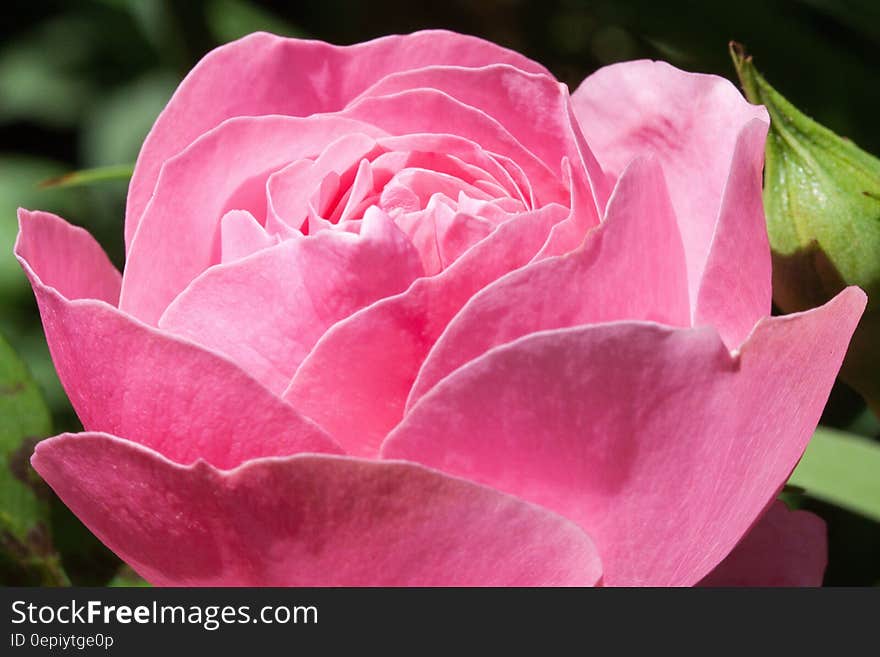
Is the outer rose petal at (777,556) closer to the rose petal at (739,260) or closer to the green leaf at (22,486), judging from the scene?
the rose petal at (739,260)

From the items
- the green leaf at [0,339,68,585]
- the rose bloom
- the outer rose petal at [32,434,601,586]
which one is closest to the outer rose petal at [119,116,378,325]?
the rose bloom

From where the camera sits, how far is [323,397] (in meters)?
0.44

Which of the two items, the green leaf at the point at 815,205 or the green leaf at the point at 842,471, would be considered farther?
the green leaf at the point at 842,471

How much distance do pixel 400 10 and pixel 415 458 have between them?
1.25 m

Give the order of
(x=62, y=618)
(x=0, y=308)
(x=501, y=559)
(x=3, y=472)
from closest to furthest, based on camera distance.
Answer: (x=501, y=559), (x=62, y=618), (x=3, y=472), (x=0, y=308)

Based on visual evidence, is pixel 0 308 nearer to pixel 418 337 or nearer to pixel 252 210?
pixel 252 210

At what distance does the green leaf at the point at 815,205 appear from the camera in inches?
22.1

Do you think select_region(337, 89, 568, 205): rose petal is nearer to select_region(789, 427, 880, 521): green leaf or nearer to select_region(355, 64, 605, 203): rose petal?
select_region(355, 64, 605, 203): rose petal

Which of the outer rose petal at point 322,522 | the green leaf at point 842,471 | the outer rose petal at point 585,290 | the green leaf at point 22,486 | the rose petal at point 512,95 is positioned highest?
the rose petal at point 512,95

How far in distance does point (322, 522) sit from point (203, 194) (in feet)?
0.63

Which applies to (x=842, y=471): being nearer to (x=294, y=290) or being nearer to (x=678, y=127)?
(x=678, y=127)

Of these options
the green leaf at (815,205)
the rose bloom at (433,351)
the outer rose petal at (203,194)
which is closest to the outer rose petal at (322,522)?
the rose bloom at (433,351)

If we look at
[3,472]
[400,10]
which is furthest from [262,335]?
[400,10]

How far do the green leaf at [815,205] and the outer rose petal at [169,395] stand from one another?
0.27 meters
